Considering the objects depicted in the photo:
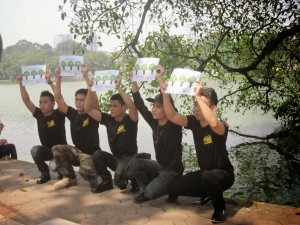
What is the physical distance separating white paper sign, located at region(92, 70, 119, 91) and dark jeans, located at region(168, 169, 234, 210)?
166 cm

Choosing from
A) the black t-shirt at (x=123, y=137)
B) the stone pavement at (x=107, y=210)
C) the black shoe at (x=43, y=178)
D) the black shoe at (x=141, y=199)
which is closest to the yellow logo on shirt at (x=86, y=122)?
the black t-shirt at (x=123, y=137)

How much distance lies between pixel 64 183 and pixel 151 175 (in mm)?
1482

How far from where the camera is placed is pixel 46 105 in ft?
16.5

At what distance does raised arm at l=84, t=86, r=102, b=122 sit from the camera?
450 cm

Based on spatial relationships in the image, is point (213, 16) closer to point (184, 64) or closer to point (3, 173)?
point (184, 64)

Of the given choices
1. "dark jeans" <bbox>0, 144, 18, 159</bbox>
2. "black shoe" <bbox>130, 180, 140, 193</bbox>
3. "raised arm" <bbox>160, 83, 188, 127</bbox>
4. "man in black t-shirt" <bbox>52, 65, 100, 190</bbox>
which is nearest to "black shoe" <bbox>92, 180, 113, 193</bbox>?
"black shoe" <bbox>130, 180, 140, 193</bbox>

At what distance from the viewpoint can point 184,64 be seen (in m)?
8.82

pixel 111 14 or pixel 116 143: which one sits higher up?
pixel 111 14

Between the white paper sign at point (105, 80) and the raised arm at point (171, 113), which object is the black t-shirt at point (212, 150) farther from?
the white paper sign at point (105, 80)

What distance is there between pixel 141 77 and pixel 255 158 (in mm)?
7629

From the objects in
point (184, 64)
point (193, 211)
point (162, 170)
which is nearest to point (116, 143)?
point (162, 170)

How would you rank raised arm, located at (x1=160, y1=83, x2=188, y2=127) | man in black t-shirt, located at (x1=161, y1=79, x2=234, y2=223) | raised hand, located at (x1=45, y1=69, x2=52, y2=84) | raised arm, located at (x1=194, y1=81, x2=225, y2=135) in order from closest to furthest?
raised arm, located at (x1=194, y1=81, x2=225, y2=135), man in black t-shirt, located at (x1=161, y1=79, x2=234, y2=223), raised arm, located at (x1=160, y1=83, x2=188, y2=127), raised hand, located at (x1=45, y1=69, x2=52, y2=84)

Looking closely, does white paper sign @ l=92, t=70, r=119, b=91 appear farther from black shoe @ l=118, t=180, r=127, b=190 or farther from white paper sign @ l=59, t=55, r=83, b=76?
black shoe @ l=118, t=180, r=127, b=190

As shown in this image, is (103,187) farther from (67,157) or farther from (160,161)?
(160,161)
